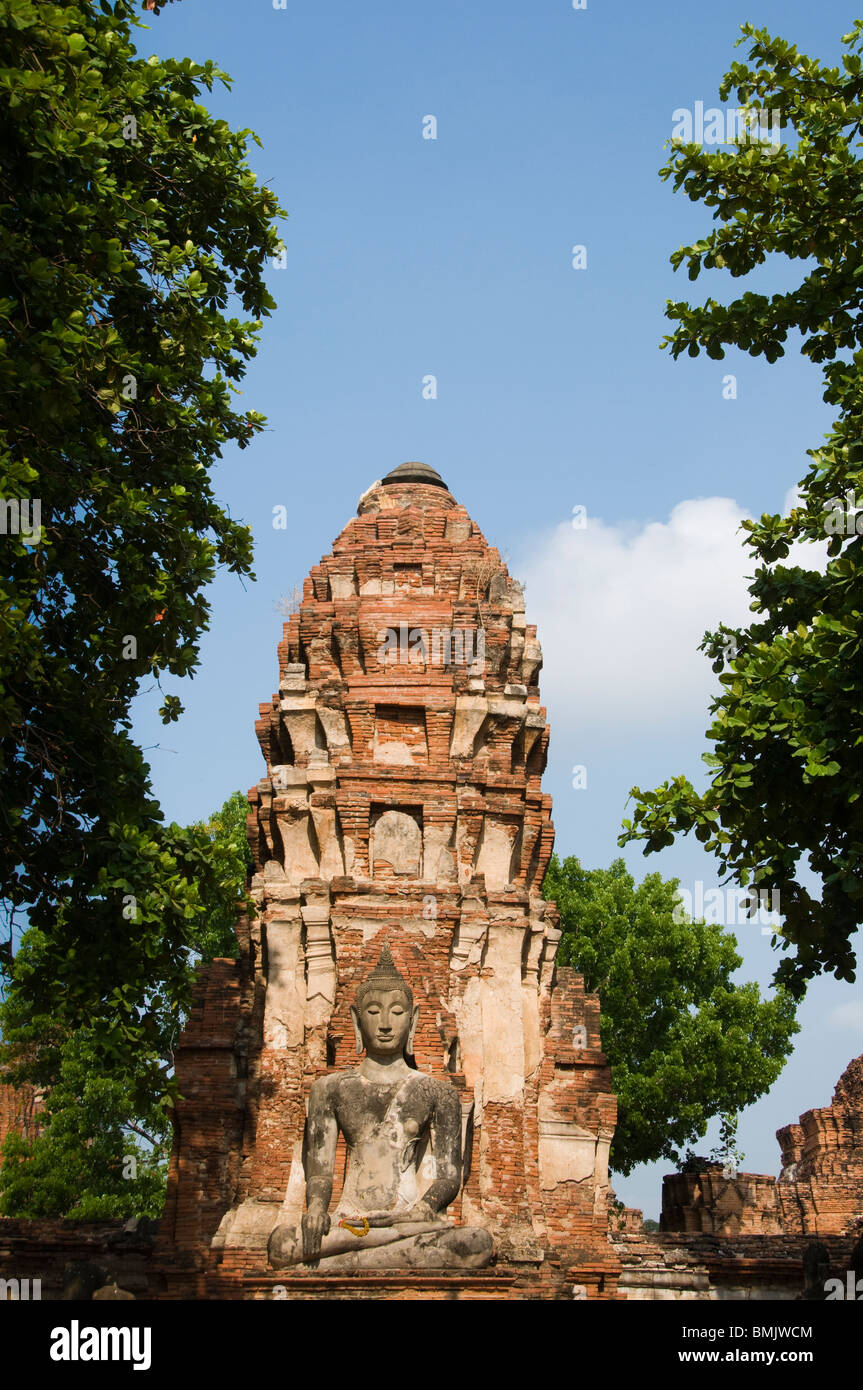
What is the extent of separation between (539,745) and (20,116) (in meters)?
12.3

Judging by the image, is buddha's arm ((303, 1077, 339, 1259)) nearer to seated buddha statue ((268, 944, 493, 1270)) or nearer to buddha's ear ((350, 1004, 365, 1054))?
seated buddha statue ((268, 944, 493, 1270))

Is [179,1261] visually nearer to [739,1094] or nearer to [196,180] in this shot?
[196,180]

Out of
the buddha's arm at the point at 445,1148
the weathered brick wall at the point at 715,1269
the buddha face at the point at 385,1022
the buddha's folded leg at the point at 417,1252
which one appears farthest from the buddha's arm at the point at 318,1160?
the weathered brick wall at the point at 715,1269

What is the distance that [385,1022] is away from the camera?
14.3 m

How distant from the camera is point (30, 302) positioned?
10.3 meters

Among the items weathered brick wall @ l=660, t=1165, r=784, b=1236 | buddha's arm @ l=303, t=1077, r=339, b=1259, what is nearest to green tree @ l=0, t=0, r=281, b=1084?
buddha's arm @ l=303, t=1077, r=339, b=1259

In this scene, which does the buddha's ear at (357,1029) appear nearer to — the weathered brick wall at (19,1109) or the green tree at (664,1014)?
the green tree at (664,1014)

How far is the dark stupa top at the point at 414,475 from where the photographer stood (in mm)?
22328

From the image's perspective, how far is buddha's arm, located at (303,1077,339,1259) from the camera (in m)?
12.9

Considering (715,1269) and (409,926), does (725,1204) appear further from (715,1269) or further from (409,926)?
(409,926)

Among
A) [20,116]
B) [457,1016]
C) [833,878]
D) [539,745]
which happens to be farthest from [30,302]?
[539,745]

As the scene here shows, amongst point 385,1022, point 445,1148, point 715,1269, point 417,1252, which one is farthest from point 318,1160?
point 715,1269

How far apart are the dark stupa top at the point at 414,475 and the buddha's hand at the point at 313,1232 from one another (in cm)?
1234
